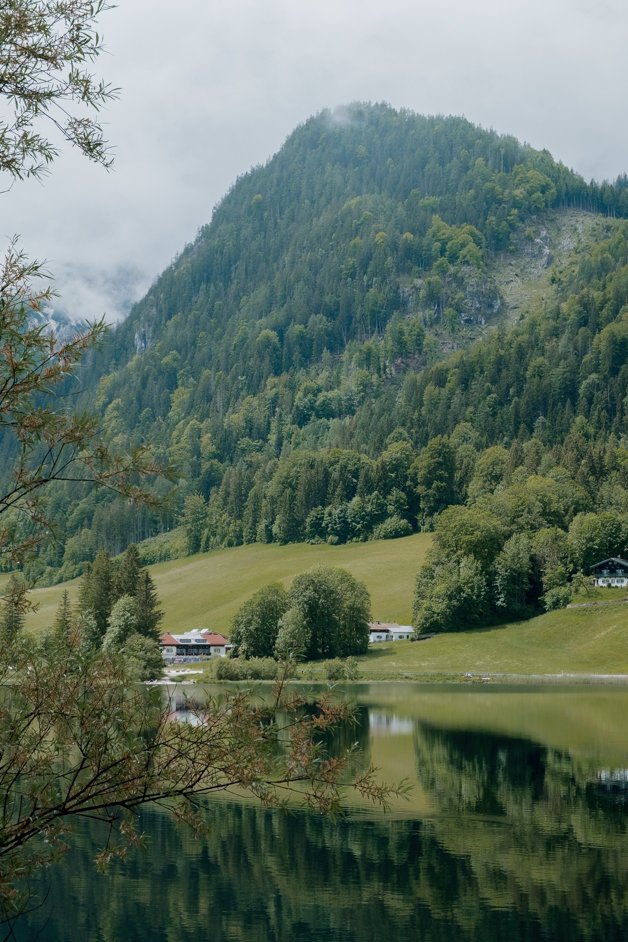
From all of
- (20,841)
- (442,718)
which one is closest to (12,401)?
(20,841)

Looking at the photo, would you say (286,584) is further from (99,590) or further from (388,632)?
(99,590)

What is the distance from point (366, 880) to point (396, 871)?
1.44 meters

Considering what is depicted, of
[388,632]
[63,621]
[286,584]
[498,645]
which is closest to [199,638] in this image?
[286,584]

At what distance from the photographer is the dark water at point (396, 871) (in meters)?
28.6

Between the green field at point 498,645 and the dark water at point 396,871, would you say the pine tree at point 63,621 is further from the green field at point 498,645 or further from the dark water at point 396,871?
the dark water at point 396,871

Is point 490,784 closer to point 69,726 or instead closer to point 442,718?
point 442,718

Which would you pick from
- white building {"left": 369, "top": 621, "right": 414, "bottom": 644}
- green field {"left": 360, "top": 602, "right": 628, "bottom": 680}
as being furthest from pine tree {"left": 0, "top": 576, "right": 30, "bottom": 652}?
white building {"left": 369, "top": 621, "right": 414, "bottom": 644}

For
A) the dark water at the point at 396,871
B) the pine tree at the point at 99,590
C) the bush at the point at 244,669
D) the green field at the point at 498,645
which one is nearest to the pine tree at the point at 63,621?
the pine tree at the point at 99,590

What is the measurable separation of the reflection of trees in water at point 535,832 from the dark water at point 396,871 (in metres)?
0.09

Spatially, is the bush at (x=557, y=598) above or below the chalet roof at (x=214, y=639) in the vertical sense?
above

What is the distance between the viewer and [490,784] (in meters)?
49.4

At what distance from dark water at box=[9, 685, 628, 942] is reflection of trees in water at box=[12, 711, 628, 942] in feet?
0.22

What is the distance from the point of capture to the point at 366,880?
32719 millimetres

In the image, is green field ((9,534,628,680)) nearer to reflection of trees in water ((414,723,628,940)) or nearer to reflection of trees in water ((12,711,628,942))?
reflection of trees in water ((414,723,628,940))
